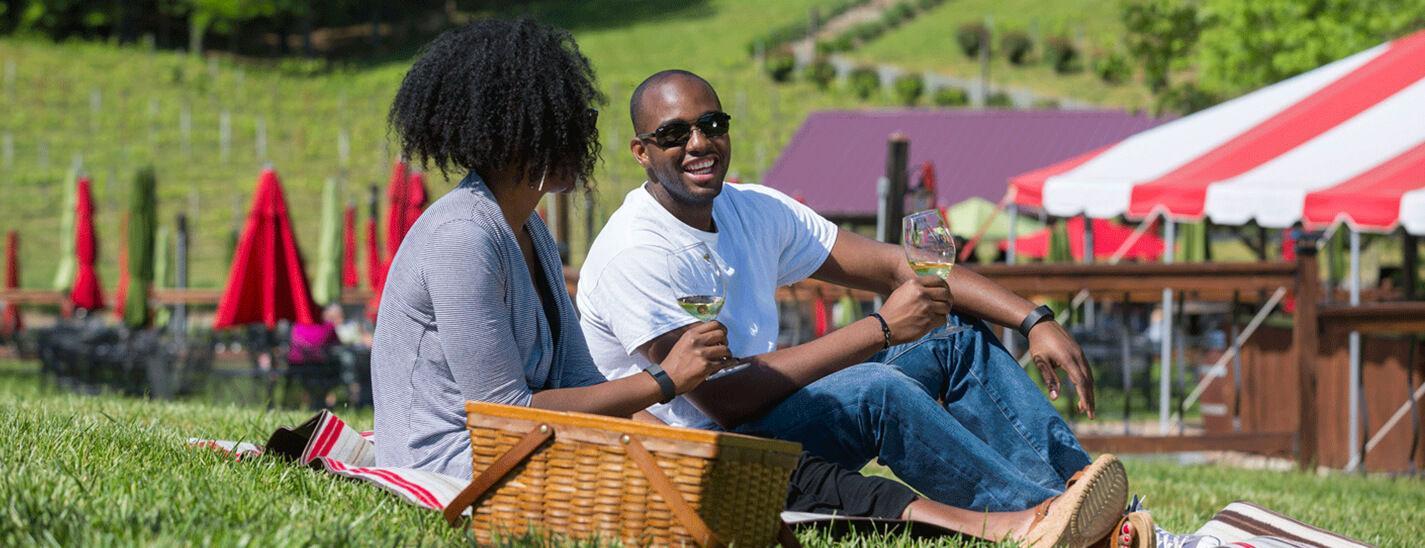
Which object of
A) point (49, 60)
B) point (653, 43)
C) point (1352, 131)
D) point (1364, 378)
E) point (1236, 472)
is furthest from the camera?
point (653, 43)

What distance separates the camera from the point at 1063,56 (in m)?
52.6

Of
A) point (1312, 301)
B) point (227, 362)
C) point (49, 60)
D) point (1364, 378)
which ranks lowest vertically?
point (227, 362)

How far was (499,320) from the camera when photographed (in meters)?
2.69

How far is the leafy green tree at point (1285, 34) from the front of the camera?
16.2 metres

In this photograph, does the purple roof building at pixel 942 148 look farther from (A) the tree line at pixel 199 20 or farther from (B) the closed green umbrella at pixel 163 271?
(A) the tree line at pixel 199 20

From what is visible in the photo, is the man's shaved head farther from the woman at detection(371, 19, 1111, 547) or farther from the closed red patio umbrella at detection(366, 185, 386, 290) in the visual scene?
the closed red patio umbrella at detection(366, 185, 386, 290)

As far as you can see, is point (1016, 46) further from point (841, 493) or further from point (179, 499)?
point (179, 499)

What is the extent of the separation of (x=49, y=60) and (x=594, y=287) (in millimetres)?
54116

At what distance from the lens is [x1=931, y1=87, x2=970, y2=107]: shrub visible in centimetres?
4659

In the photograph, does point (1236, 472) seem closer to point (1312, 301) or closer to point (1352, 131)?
point (1312, 301)

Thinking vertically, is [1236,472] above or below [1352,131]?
Result: below

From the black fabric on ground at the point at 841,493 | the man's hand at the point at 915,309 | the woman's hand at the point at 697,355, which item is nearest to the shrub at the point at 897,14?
the man's hand at the point at 915,309

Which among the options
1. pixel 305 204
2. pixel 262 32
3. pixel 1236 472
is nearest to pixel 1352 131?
pixel 1236 472

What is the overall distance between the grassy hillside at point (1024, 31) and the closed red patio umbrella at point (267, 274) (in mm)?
36524
